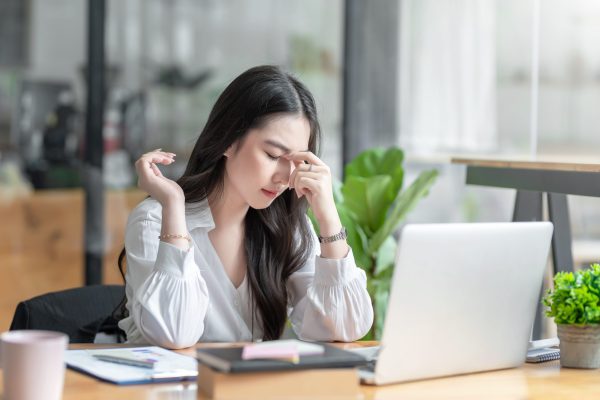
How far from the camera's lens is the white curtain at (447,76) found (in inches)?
178

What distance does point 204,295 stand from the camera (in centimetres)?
219

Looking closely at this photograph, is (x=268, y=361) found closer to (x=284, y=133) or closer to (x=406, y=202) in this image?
(x=284, y=133)

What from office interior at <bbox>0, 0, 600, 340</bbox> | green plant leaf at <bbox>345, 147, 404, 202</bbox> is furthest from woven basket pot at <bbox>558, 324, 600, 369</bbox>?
office interior at <bbox>0, 0, 600, 340</bbox>

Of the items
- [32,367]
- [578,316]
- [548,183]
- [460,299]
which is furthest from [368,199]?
[32,367]

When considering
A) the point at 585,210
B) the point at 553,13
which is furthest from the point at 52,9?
the point at 585,210

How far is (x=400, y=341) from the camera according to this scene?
5.60 feet

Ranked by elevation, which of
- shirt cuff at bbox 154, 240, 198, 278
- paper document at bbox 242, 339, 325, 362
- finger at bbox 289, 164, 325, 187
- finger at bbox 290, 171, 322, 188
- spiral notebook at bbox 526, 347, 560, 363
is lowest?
spiral notebook at bbox 526, 347, 560, 363

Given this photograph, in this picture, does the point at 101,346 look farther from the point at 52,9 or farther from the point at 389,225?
the point at 52,9

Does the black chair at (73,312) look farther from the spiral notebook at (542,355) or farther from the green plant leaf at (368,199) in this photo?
the green plant leaf at (368,199)

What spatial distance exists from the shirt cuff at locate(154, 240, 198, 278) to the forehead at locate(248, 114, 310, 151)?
35cm

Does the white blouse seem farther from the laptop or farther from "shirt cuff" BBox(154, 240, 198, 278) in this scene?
the laptop

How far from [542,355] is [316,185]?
61 cm

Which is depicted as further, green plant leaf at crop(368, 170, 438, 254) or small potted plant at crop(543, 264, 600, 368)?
green plant leaf at crop(368, 170, 438, 254)

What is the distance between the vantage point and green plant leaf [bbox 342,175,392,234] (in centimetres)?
369
